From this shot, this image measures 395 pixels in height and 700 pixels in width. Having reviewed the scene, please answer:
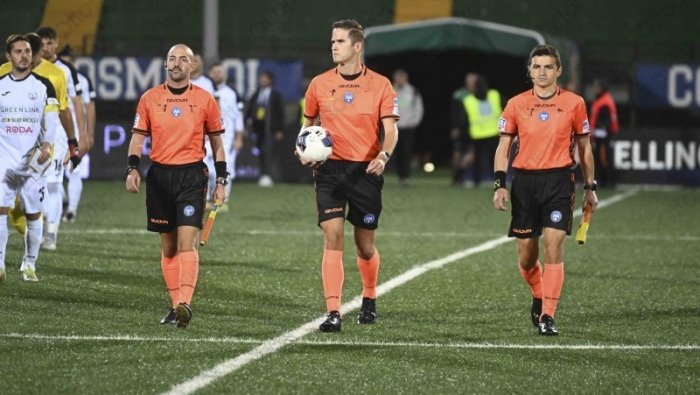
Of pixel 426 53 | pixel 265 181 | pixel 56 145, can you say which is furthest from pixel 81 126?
pixel 426 53

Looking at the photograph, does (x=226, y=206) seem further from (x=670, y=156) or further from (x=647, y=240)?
(x=670, y=156)

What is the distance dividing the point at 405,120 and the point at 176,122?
1575 centimetres

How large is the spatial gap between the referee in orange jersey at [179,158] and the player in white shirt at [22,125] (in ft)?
5.93

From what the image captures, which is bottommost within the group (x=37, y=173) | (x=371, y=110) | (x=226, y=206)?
(x=226, y=206)

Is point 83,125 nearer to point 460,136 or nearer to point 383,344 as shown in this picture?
point 383,344

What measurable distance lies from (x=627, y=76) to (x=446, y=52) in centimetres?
432

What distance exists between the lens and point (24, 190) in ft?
36.1

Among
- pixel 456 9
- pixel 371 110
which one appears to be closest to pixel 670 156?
pixel 456 9

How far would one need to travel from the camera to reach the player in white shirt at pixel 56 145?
41.1ft

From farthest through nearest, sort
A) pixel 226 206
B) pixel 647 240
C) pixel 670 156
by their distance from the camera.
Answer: pixel 670 156 < pixel 226 206 < pixel 647 240

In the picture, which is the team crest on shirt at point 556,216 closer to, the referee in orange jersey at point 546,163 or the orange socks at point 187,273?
the referee in orange jersey at point 546,163

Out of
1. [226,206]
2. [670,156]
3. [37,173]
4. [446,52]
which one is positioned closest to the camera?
[37,173]

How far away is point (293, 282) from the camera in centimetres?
1141

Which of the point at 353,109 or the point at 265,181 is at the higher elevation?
the point at 353,109
